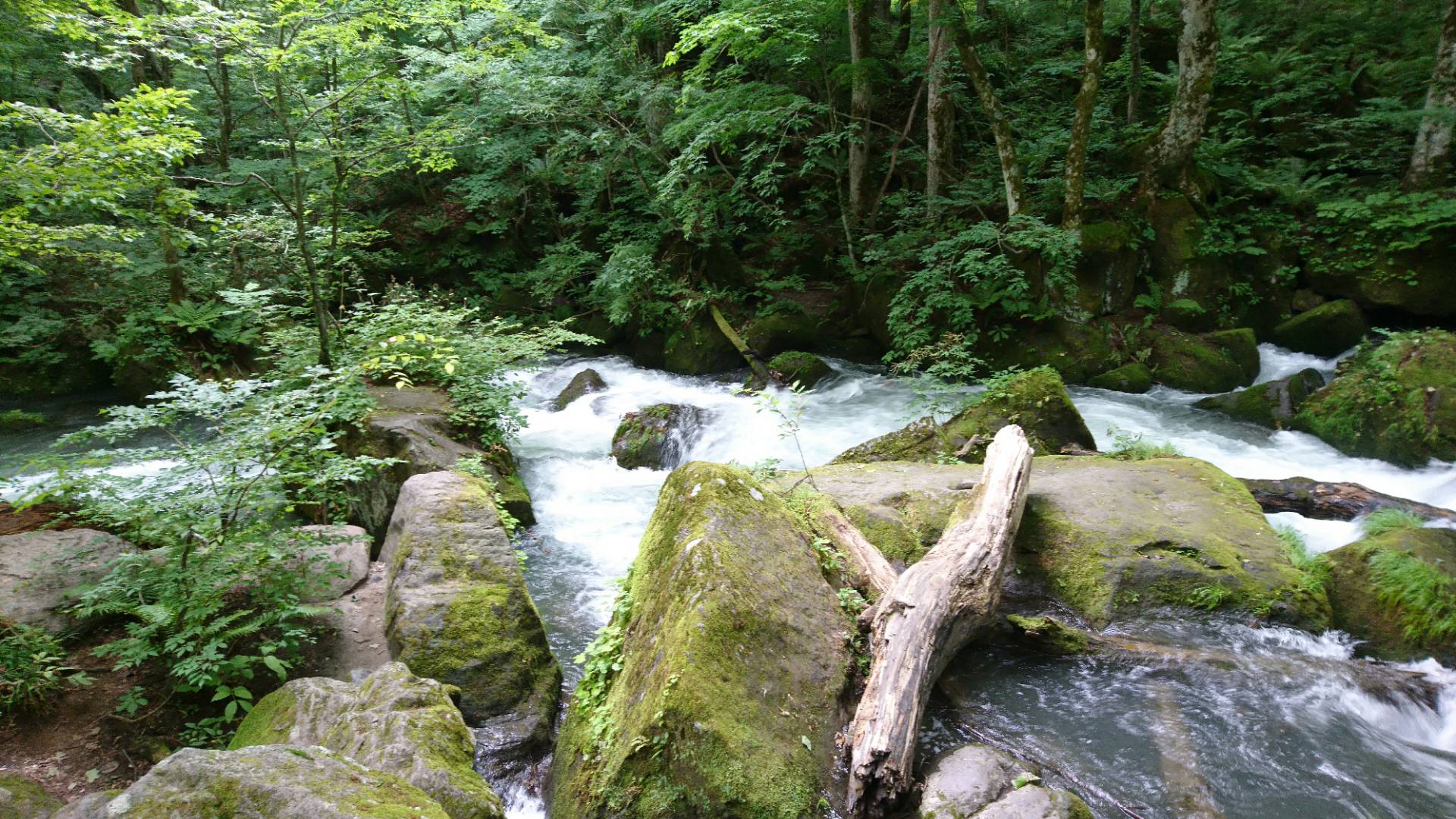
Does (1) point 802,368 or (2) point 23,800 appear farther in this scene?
(1) point 802,368

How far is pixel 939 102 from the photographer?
1139 centimetres

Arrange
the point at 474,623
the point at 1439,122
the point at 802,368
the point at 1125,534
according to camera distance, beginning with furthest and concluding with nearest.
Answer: the point at 802,368 < the point at 1439,122 < the point at 1125,534 < the point at 474,623

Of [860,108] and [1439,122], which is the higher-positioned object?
[860,108]

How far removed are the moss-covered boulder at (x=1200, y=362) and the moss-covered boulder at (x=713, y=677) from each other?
8.62m

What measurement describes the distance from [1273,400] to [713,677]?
30.4ft

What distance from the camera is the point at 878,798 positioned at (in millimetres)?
2934

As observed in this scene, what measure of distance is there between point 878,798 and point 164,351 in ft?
43.6

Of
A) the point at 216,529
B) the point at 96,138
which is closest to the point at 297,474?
the point at 216,529

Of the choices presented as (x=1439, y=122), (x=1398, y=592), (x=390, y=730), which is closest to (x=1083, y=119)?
(x=1439, y=122)

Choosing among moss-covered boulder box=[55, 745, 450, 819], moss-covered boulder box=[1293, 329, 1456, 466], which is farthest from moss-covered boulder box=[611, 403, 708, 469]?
moss-covered boulder box=[1293, 329, 1456, 466]

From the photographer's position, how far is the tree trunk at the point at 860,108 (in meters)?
11.3

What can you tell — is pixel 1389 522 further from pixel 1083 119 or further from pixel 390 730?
pixel 1083 119

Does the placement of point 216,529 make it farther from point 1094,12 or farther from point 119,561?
point 1094,12

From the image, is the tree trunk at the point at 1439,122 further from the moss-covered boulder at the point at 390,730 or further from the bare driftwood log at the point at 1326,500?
the moss-covered boulder at the point at 390,730
